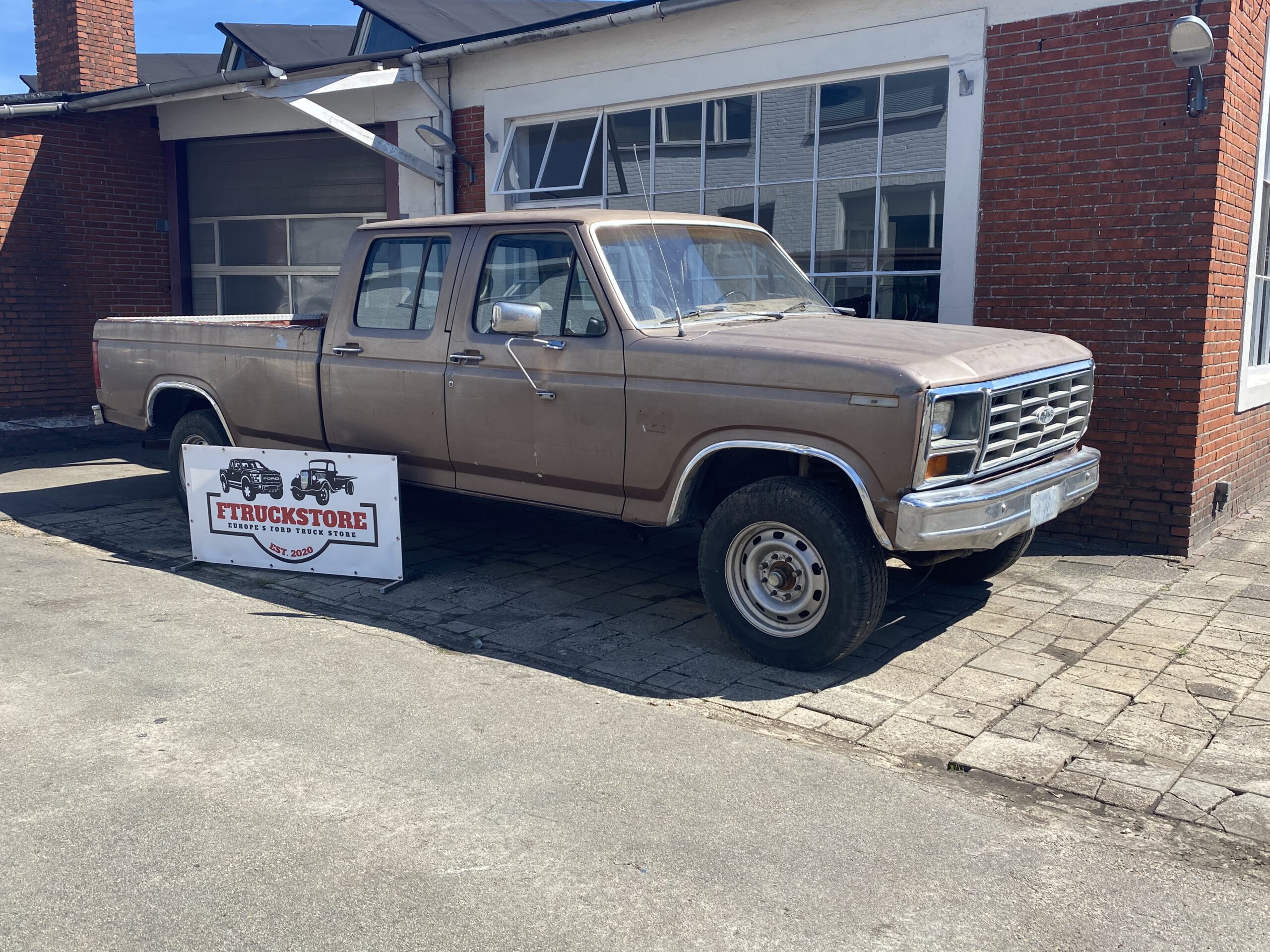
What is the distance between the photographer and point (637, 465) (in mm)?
5578

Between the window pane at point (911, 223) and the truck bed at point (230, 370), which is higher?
the window pane at point (911, 223)

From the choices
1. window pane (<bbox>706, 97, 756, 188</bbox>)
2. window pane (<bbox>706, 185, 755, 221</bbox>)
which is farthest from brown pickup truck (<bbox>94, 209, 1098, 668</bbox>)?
window pane (<bbox>706, 97, 756, 188</bbox>)

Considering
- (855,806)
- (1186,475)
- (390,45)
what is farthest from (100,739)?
(390,45)

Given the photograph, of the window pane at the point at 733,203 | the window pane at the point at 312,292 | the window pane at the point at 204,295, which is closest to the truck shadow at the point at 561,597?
the window pane at the point at 733,203

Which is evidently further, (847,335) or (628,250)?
(628,250)

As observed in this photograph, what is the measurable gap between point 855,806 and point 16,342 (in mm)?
11569

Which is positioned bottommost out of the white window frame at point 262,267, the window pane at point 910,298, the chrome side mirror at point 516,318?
the chrome side mirror at point 516,318

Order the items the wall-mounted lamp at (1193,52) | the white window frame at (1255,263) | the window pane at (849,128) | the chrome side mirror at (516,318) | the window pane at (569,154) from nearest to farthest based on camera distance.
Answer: the chrome side mirror at (516,318)
the wall-mounted lamp at (1193,52)
the white window frame at (1255,263)
the window pane at (849,128)
the window pane at (569,154)

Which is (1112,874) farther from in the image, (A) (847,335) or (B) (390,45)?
(B) (390,45)

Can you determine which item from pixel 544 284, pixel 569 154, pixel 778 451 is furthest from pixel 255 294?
pixel 778 451

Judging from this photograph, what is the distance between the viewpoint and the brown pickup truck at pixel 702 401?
16.0 ft

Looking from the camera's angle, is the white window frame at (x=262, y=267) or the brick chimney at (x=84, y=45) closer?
the white window frame at (x=262, y=267)

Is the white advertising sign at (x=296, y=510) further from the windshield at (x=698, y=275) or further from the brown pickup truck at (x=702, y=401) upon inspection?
the windshield at (x=698, y=275)

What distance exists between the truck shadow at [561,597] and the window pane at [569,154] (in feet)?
11.4
